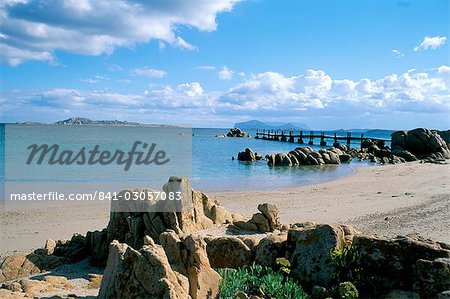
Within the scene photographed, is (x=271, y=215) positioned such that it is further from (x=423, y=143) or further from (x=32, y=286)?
(x=423, y=143)

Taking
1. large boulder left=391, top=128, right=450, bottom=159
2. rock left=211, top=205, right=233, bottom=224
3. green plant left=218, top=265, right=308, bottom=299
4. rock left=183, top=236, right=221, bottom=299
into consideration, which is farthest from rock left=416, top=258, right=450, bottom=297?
large boulder left=391, top=128, right=450, bottom=159

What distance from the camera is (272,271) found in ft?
24.0

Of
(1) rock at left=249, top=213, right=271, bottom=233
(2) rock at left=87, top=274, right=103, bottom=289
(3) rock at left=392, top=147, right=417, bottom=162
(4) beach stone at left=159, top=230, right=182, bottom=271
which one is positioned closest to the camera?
(4) beach stone at left=159, top=230, right=182, bottom=271

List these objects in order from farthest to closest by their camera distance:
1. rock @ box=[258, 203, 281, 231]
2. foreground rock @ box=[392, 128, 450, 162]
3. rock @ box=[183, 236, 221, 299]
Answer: foreground rock @ box=[392, 128, 450, 162]
rock @ box=[258, 203, 281, 231]
rock @ box=[183, 236, 221, 299]

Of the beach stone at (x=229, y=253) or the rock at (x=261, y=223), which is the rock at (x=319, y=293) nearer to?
the beach stone at (x=229, y=253)

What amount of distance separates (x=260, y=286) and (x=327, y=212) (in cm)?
1084

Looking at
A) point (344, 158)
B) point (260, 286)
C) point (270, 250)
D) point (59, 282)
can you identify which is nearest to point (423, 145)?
point (344, 158)

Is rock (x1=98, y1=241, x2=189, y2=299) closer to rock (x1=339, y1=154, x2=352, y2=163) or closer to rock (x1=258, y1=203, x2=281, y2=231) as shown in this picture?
rock (x1=258, y1=203, x2=281, y2=231)

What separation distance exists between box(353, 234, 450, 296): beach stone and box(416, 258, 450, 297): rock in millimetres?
216

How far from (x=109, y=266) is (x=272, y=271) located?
285 centimetres

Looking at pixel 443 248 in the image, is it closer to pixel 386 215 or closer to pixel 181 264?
pixel 181 264

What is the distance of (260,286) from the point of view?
6742mm

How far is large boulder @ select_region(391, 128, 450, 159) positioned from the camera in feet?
159

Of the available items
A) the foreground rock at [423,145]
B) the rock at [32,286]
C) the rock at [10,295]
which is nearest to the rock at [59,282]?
the rock at [32,286]
